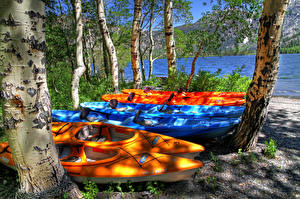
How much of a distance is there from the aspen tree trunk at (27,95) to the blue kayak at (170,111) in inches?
118

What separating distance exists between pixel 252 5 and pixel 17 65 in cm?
657

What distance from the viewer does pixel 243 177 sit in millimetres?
2906

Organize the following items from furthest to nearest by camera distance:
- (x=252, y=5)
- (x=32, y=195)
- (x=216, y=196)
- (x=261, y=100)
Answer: (x=252, y=5), (x=261, y=100), (x=216, y=196), (x=32, y=195)

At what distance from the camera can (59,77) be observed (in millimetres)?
11734

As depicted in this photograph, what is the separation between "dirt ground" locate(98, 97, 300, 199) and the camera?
2.60m

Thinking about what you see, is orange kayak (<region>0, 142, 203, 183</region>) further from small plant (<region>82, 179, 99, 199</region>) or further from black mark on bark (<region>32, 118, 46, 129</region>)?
black mark on bark (<region>32, 118, 46, 129</region>)

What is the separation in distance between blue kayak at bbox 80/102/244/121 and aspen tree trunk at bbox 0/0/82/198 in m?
Answer: 3.01

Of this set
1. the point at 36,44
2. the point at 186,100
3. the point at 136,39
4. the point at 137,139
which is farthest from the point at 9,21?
the point at 136,39

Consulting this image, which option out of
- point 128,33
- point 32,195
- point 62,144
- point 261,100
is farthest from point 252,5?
point 128,33

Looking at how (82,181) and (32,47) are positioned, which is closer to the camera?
(32,47)

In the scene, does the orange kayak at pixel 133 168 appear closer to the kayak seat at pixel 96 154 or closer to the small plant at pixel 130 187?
the small plant at pixel 130 187

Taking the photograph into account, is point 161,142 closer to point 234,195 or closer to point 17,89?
point 234,195

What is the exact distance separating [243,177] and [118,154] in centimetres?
227

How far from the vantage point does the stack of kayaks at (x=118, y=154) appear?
2.73 m
